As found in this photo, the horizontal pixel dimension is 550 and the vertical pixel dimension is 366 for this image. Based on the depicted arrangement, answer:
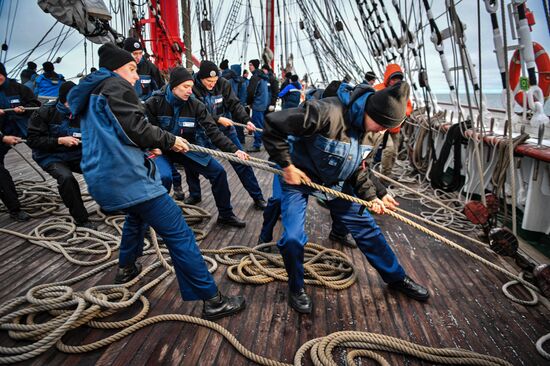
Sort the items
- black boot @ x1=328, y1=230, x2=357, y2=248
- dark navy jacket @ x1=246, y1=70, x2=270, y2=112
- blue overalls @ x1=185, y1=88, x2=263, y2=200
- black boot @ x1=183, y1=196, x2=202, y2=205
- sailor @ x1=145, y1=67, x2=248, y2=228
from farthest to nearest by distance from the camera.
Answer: dark navy jacket @ x1=246, y1=70, x2=270, y2=112 < black boot @ x1=183, y1=196, x2=202, y2=205 < blue overalls @ x1=185, y1=88, x2=263, y2=200 < sailor @ x1=145, y1=67, x2=248, y2=228 < black boot @ x1=328, y1=230, x2=357, y2=248

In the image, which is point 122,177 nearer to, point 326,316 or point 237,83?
point 326,316

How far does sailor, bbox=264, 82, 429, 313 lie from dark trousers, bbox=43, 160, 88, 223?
2163 millimetres

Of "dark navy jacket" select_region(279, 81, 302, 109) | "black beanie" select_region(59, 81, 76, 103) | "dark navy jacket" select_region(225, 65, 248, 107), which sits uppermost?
"dark navy jacket" select_region(225, 65, 248, 107)

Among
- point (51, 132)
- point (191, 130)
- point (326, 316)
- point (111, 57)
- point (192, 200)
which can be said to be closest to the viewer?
point (111, 57)

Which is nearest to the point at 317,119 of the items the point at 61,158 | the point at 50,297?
the point at 50,297

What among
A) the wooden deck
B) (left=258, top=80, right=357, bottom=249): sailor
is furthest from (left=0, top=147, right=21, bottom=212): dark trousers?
(left=258, top=80, right=357, bottom=249): sailor

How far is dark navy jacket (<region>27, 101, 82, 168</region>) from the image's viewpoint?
10.2 feet

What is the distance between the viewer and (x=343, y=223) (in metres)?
2.26

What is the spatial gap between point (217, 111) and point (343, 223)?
2.75 metres

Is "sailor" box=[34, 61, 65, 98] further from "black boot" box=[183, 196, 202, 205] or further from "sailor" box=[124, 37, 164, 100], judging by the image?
"black boot" box=[183, 196, 202, 205]

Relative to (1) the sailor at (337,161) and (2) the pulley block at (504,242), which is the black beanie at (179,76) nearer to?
(1) the sailor at (337,161)

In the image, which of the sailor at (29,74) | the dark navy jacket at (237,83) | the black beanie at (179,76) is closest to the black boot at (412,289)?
the black beanie at (179,76)

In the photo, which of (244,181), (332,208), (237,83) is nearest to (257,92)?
(237,83)

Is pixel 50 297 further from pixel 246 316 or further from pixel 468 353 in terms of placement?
pixel 468 353
